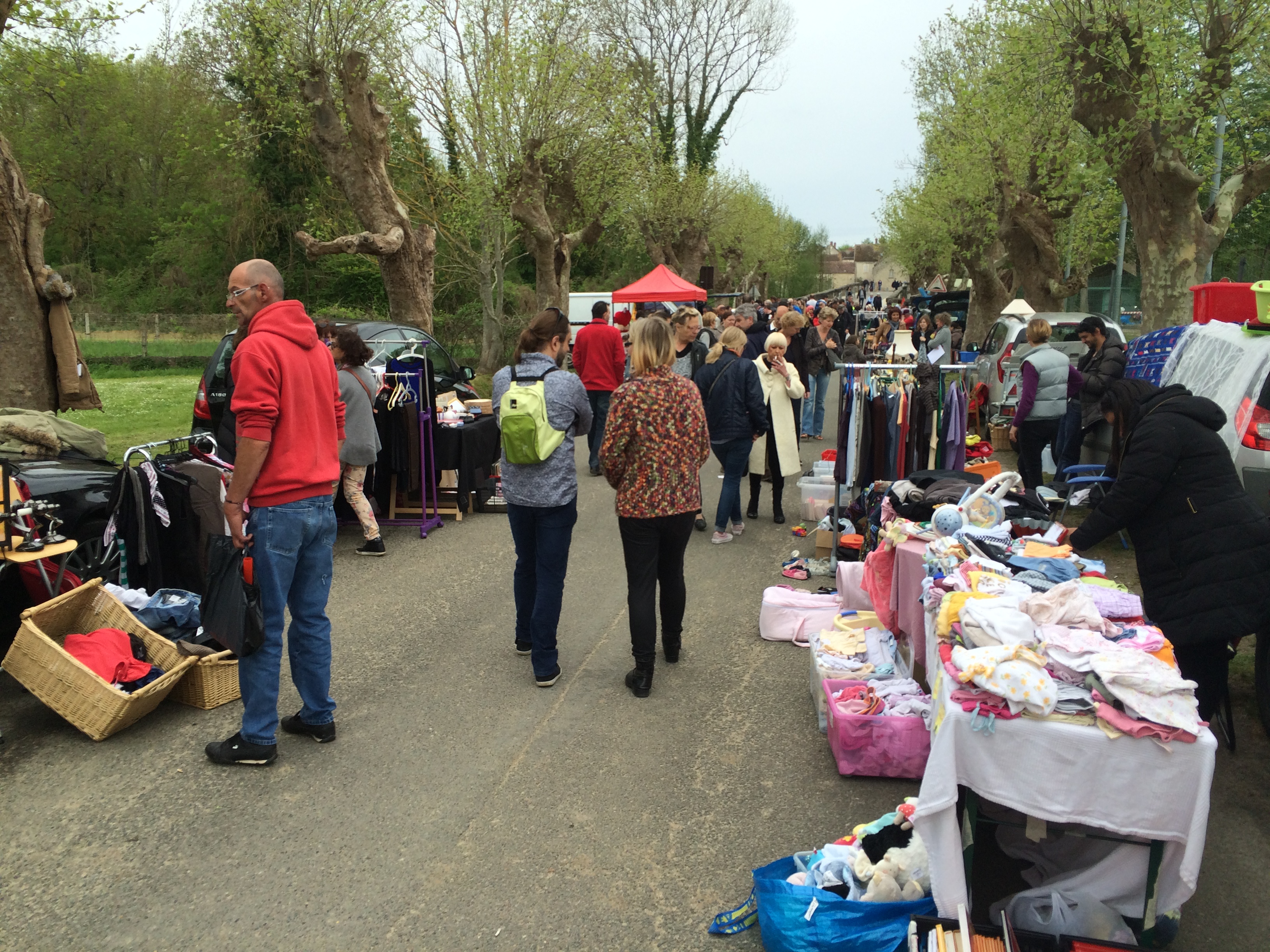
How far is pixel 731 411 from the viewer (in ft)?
26.0

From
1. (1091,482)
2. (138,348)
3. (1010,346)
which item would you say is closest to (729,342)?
(1091,482)

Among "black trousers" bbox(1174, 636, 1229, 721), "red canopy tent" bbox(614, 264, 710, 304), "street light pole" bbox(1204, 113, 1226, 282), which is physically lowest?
"black trousers" bbox(1174, 636, 1229, 721)

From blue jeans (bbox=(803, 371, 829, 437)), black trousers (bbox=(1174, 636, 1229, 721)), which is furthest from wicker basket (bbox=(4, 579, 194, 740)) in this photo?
blue jeans (bbox=(803, 371, 829, 437))

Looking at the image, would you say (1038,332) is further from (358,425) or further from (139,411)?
(139,411)

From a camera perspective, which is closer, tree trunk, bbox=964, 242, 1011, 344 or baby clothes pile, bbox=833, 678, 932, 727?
baby clothes pile, bbox=833, 678, 932, 727

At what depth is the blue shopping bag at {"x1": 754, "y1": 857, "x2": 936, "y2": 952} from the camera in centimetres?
283

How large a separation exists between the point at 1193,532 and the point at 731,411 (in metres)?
4.43

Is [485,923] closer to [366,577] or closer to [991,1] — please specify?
[366,577]

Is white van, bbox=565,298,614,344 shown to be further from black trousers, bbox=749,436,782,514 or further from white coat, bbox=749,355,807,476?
white coat, bbox=749,355,807,476

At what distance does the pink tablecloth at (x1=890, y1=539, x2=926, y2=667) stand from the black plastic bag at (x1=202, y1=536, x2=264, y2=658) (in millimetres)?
2959

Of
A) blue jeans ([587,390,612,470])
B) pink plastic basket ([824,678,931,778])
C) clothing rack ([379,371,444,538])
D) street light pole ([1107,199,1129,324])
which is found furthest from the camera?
street light pole ([1107,199,1129,324])

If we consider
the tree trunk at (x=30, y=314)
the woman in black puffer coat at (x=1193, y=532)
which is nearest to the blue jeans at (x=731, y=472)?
the woman in black puffer coat at (x=1193, y=532)

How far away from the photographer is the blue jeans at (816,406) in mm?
13414

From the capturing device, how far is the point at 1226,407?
5699 mm
